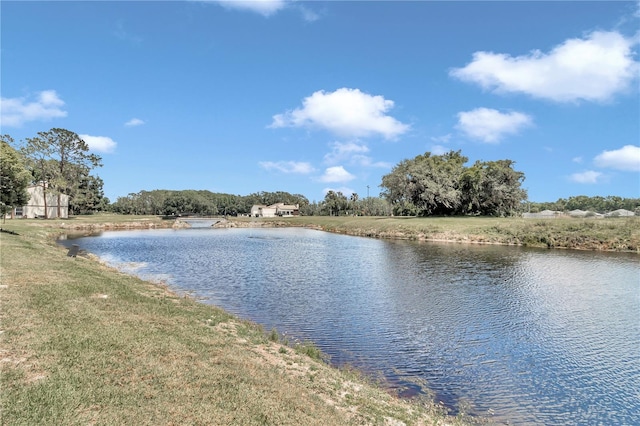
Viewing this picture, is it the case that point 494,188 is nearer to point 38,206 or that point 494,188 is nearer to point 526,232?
point 526,232

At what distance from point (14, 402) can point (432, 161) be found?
3607 inches

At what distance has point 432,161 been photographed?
9019 centimetres

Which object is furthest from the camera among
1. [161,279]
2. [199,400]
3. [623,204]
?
[623,204]

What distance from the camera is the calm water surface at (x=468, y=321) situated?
936 cm

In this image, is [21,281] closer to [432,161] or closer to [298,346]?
[298,346]

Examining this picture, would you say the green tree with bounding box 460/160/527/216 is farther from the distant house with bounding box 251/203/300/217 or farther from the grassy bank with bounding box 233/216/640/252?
the distant house with bounding box 251/203/300/217

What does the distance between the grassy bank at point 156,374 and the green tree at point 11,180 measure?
894 inches

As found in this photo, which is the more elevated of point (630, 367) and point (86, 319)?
point (86, 319)

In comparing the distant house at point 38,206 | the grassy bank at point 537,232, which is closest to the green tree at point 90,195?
the distant house at point 38,206

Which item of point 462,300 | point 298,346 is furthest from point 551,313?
point 298,346

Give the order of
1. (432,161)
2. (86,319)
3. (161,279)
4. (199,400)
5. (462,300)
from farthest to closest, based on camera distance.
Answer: (432,161), (161,279), (462,300), (86,319), (199,400)

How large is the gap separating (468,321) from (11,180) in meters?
35.0

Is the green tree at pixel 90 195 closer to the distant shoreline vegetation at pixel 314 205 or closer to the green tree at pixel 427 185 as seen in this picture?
the distant shoreline vegetation at pixel 314 205

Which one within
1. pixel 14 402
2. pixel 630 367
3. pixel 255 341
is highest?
pixel 14 402
